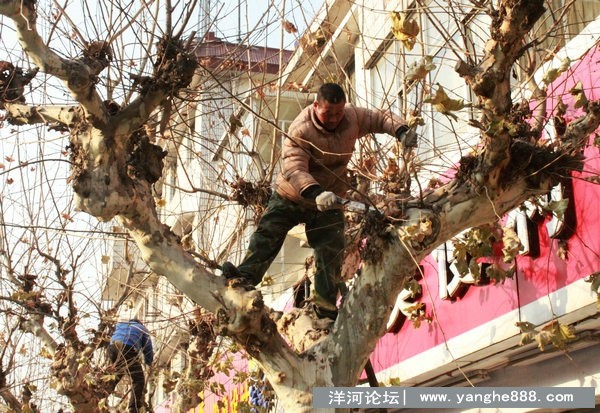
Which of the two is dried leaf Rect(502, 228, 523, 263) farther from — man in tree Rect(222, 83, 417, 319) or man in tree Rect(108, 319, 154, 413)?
man in tree Rect(108, 319, 154, 413)

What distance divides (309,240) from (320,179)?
0.52 meters

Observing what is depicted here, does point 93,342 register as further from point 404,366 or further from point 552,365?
point 552,365

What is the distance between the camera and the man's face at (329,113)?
19.5 feet

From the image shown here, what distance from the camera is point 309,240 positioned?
658 centimetres

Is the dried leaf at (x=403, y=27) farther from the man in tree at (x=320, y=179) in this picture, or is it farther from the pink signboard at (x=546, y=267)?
the pink signboard at (x=546, y=267)

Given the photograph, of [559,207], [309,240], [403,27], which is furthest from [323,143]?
[559,207]

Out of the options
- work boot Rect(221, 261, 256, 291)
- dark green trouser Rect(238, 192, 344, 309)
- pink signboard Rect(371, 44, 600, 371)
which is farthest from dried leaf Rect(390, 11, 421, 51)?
work boot Rect(221, 261, 256, 291)

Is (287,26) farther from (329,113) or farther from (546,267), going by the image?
(546,267)

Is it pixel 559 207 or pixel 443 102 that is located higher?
pixel 443 102

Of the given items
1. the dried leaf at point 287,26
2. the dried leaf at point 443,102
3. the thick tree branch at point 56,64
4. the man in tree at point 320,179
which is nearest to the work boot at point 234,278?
the man in tree at point 320,179

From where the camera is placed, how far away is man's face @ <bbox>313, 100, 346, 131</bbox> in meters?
5.95

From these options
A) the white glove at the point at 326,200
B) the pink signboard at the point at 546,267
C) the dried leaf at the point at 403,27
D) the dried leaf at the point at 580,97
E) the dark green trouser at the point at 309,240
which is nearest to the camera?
the white glove at the point at 326,200

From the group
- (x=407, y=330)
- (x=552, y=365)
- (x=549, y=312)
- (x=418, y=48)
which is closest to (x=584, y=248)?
(x=549, y=312)

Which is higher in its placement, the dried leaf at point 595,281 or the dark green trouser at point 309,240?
the dark green trouser at point 309,240
